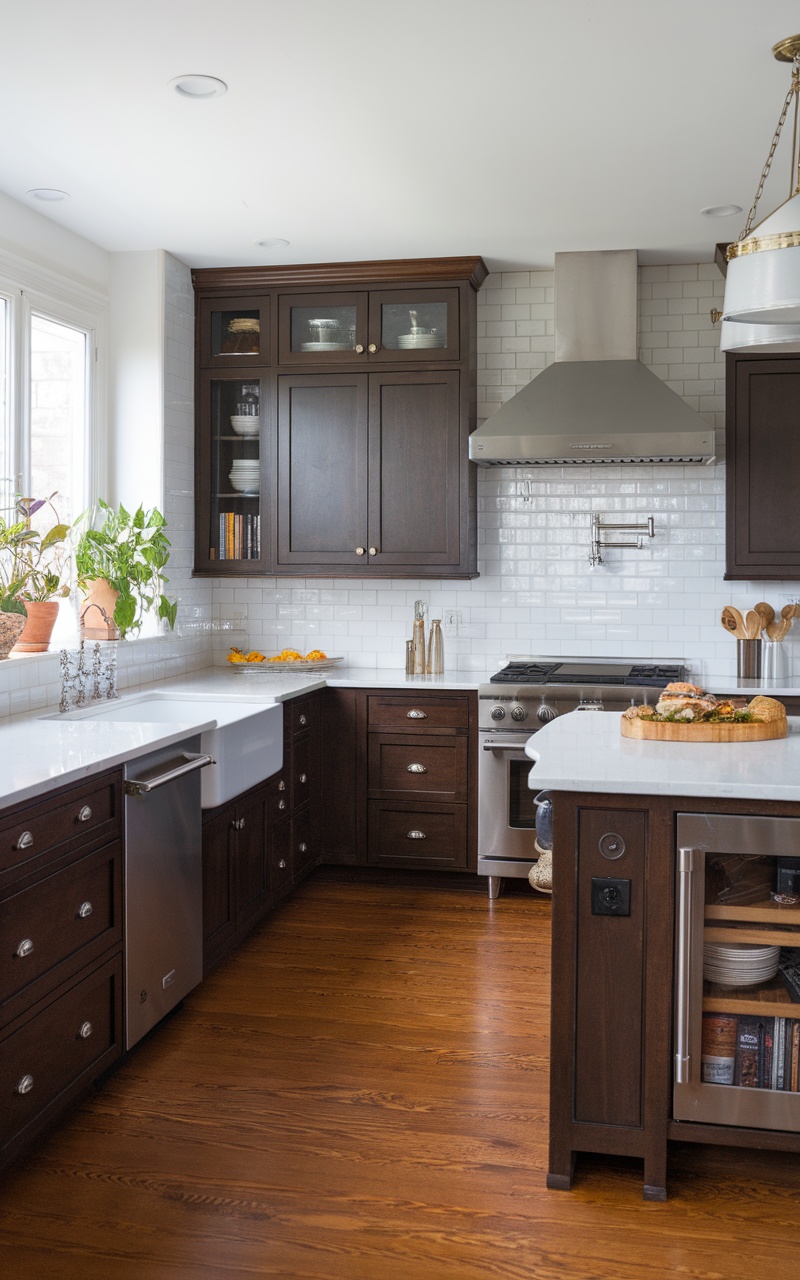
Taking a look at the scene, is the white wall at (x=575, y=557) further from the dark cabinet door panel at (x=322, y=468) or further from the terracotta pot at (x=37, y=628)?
the terracotta pot at (x=37, y=628)

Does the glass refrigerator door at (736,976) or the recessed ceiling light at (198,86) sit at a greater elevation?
the recessed ceiling light at (198,86)

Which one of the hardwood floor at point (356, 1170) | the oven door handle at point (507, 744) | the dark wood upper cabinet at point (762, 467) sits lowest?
the hardwood floor at point (356, 1170)

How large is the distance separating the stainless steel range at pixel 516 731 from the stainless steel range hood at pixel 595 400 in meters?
0.99

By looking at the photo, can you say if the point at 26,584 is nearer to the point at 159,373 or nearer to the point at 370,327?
the point at 159,373

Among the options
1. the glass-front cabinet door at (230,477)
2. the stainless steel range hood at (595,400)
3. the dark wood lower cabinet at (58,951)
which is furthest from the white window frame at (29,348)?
the dark wood lower cabinet at (58,951)

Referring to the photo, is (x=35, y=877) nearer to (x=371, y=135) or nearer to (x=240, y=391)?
(x=371, y=135)

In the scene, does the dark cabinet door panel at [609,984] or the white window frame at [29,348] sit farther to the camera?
the white window frame at [29,348]

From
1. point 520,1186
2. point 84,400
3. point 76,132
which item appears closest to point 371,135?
point 76,132

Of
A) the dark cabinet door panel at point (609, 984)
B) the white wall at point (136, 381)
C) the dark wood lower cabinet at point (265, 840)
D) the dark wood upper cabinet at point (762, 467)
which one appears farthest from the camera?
the white wall at point (136, 381)

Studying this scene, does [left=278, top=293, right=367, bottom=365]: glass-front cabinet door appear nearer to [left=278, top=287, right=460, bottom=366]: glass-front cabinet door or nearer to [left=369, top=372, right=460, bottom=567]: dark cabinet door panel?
[left=278, top=287, right=460, bottom=366]: glass-front cabinet door

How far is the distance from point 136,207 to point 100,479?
1.21 meters

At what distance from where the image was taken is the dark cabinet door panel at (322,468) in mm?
5137

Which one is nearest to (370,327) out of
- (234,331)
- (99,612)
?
(234,331)

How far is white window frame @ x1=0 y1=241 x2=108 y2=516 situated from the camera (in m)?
4.18
